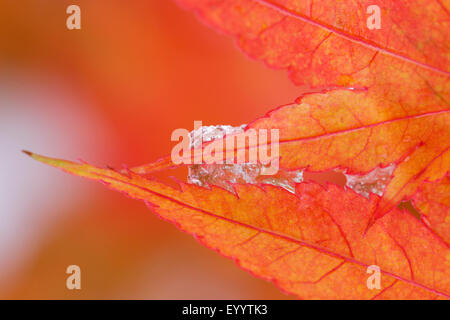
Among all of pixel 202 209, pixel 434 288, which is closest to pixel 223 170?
pixel 202 209

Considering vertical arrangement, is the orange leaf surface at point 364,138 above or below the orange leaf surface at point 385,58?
below

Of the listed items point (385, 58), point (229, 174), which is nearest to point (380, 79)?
point (385, 58)

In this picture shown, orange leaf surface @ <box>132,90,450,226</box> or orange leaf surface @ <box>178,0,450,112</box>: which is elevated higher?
orange leaf surface @ <box>178,0,450,112</box>

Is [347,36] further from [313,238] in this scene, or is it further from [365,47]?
[313,238]

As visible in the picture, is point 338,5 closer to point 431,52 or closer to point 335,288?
point 431,52

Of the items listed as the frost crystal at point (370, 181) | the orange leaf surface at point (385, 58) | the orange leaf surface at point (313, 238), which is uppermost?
the orange leaf surface at point (385, 58)
